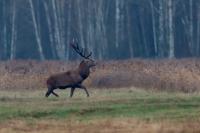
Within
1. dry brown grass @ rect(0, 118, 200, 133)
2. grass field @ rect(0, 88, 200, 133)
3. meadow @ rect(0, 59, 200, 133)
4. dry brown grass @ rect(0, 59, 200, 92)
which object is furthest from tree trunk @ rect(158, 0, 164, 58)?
dry brown grass @ rect(0, 118, 200, 133)

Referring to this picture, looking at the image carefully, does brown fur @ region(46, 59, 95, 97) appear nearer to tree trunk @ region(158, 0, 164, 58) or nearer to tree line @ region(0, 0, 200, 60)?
tree trunk @ region(158, 0, 164, 58)

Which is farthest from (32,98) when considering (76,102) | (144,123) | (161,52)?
(161,52)

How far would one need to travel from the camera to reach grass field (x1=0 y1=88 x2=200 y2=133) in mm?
23719

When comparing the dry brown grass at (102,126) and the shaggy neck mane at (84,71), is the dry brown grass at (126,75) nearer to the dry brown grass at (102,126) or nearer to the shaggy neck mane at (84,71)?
the shaggy neck mane at (84,71)

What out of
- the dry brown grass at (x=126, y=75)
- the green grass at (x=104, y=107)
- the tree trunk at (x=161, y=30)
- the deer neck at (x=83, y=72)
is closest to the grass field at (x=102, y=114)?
the green grass at (x=104, y=107)

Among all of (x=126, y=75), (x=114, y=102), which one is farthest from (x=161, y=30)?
(x=114, y=102)

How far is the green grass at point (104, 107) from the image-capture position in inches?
1043

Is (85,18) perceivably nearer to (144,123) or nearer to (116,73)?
(116,73)

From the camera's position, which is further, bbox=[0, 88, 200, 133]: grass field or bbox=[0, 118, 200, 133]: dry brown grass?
bbox=[0, 88, 200, 133]: grass field

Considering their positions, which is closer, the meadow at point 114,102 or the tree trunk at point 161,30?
the meadow at point 114,102

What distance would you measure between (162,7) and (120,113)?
1364 inches

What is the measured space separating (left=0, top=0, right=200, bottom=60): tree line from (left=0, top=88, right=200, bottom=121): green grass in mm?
29500

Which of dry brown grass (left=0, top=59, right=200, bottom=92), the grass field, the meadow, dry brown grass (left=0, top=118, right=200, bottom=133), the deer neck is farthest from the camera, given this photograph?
dry brown grass (left=0, top=59, right=200, bottom=92)

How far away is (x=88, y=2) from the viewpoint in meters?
67.5
